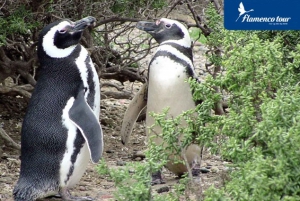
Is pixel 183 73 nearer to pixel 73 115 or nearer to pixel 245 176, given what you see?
pixel 73 115

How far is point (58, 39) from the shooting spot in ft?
15.3

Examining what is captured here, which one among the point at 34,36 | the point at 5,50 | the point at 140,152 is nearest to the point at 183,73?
the point at 140,152

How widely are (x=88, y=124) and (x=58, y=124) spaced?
0.67 feet

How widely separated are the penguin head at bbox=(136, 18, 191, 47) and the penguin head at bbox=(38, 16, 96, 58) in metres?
0.60

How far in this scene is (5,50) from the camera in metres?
6.05

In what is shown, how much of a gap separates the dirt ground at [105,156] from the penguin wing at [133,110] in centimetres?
29

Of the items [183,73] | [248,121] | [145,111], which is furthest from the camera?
[145,111]

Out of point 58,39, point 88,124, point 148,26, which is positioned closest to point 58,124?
point 88,124

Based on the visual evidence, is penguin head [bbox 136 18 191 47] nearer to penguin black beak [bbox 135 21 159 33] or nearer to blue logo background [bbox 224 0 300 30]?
penguin black beak [bbox 135 21 159 33]

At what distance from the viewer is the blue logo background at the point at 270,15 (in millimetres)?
3512

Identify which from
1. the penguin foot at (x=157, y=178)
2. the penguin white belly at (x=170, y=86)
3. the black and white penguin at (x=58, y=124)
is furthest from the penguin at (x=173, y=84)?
the black and white penguin at (x=58, y=124)

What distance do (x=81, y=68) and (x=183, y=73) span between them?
687 mm

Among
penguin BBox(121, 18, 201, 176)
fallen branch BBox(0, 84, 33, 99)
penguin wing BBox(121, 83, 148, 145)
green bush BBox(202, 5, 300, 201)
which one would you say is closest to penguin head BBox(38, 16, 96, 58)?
penguin BBox(121, 18, 201, 176)

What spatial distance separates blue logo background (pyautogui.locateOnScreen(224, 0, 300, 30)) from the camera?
3.51 m
